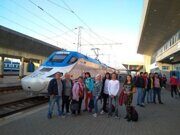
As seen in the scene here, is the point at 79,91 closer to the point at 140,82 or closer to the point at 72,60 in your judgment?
the point at 140,82

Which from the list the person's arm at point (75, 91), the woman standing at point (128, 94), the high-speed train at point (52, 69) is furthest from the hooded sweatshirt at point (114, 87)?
the high-speed train at point (52, 69)

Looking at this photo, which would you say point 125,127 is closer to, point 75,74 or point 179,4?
point 75,74

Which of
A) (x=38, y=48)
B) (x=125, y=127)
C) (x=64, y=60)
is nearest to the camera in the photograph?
(x=125, y=127)

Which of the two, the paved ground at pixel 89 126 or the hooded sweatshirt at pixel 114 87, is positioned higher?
the hooded sweatshirt at pixel 114 87

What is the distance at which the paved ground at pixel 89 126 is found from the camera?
313 inches

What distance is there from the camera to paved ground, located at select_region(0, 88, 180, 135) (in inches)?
313

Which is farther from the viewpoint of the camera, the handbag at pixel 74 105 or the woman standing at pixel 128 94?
the handbag at pixel 74 105

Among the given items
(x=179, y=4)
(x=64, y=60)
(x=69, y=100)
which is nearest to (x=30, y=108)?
(x=69, y=100)

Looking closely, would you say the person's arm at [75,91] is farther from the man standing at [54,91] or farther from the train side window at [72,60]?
the train side window at [72,60]

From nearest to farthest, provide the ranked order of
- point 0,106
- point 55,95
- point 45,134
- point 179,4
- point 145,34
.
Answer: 1. point 45,134
2. point 55,95
3. point 0,106
4. point 179,4
5. point 145,34

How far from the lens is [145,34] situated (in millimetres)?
43031

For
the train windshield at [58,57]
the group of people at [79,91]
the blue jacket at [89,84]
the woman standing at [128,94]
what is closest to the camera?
the woman standing at [128,94]

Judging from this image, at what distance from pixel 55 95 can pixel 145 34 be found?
3460cm

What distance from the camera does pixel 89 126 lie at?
28.9ft
